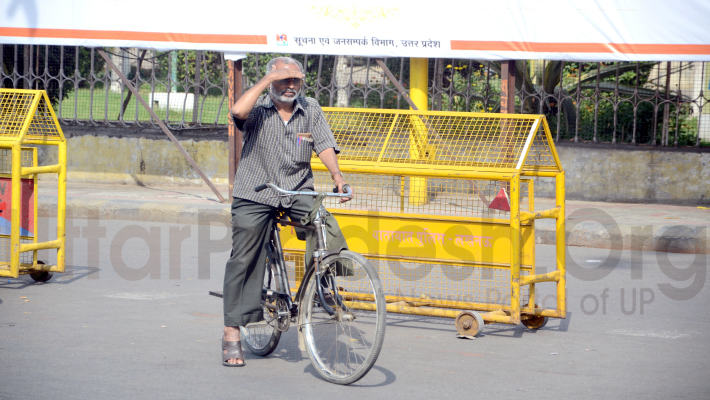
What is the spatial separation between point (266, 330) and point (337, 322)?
2.55 ft

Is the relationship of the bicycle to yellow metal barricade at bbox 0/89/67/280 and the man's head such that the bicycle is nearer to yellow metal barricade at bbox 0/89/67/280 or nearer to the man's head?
the man's head

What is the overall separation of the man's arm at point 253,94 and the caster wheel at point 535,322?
7.57 ft

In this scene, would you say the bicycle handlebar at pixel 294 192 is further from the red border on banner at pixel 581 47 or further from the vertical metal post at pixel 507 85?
the vertical metal post at pixel 507 85

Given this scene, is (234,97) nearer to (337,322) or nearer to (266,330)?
(266,330)

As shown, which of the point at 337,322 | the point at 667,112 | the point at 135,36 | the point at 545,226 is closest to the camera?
the point at 337,322

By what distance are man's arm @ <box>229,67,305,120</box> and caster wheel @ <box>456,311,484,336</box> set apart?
1881 mm

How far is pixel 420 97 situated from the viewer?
10.3 m

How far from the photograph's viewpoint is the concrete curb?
8.41m

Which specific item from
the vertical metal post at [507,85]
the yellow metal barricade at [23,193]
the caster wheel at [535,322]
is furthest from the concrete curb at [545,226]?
the caster wheel at [535,322]

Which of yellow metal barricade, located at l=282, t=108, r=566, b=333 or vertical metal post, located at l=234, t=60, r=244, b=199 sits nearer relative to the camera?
yellow metal barricade, located at l=282, t=108, r=566, b=333

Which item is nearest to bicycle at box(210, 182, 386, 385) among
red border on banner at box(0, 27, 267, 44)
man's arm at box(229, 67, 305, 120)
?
man's arm at box(229, 67, 305, 120)

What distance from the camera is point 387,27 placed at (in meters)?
9.23

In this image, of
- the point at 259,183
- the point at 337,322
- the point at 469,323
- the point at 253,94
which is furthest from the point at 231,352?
the point at 469,323

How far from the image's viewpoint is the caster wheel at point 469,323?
517cm
